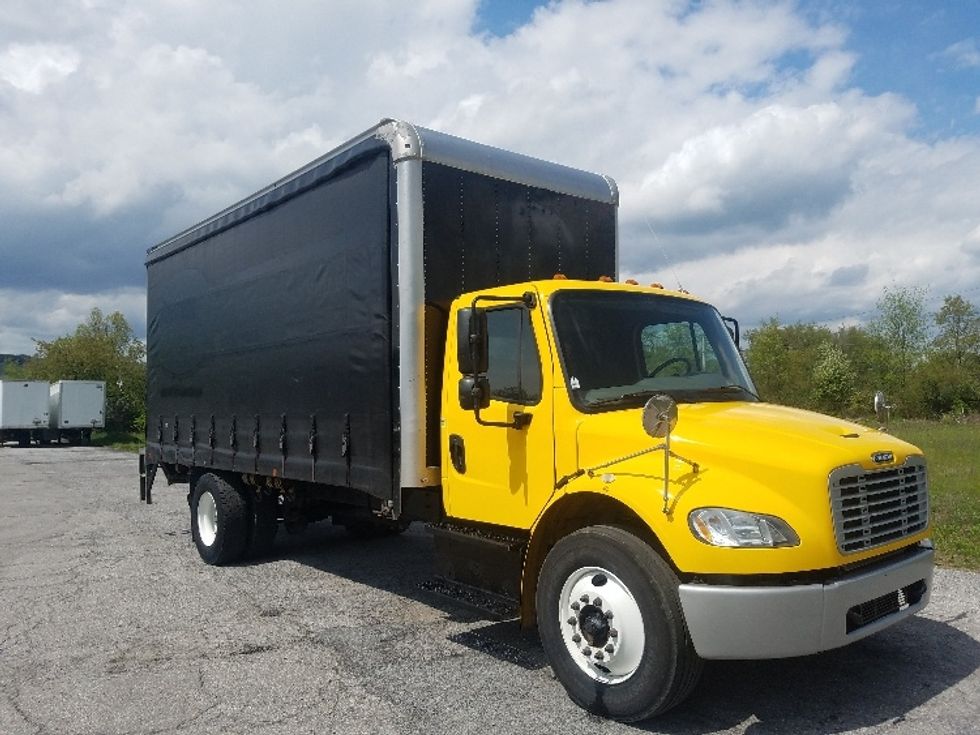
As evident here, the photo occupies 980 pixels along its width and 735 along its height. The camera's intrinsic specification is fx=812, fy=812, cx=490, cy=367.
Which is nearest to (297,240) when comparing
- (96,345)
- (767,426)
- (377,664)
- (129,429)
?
(377,664)

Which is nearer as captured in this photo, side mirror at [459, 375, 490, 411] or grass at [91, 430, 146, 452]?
side mirror at [459, 375, 490, 411]

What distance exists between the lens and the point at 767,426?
4301 mm

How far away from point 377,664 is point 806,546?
2.87 metres

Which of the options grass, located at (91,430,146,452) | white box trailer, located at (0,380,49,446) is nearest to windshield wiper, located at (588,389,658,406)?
grass, located at (91,430,146,452)

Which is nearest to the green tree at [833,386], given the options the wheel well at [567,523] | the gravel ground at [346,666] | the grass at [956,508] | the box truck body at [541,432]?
the grass at [956,508]

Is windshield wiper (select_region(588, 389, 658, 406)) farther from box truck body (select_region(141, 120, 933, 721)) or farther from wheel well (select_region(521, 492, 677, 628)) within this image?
wheel well (select_region(521, 492, 677, 628))

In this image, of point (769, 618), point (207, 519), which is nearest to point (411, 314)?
point (769, 618)

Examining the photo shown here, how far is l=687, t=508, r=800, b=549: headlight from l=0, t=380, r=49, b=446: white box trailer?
4448cm

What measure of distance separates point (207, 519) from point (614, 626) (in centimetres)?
593

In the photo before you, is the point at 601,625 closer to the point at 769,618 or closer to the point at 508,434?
the point at 769,618

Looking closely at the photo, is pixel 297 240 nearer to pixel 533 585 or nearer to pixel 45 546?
pixel 533 585

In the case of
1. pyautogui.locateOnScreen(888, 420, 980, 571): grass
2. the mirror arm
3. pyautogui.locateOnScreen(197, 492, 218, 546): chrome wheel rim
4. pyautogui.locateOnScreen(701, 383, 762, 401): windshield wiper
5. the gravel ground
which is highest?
pyautogui.locateOnScreen(701, 383, 762, 401): windshield wiper

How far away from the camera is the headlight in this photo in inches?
150

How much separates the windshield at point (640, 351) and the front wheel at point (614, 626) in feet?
2.95
